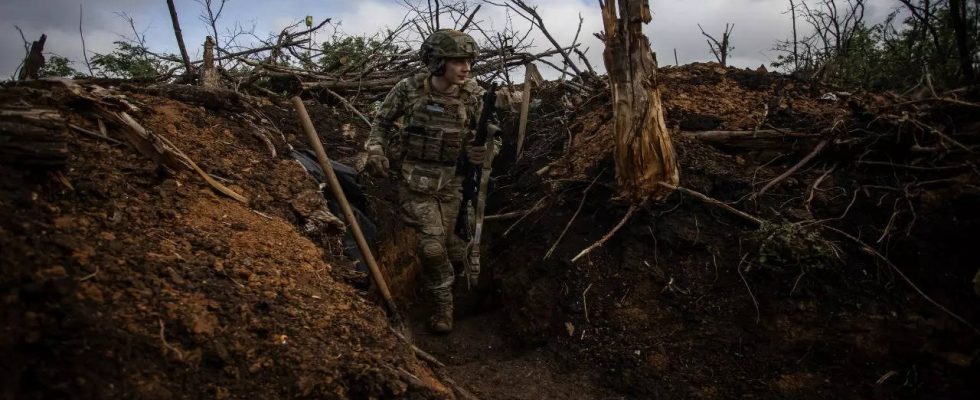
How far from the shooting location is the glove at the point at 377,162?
423cm

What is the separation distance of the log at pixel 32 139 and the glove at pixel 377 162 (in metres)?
2.08

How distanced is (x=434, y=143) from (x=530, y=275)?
4.31 feet

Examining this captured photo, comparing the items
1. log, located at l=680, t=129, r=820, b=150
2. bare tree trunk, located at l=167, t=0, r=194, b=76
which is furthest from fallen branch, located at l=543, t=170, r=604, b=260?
bare tree trunk, located at l=167, t=0, r=194, b=76

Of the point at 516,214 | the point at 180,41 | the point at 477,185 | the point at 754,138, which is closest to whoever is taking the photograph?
the point at 754,138

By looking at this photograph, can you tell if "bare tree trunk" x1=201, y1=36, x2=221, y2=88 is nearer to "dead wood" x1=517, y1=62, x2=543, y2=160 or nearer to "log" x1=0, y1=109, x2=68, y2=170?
"dead wood" x1=517, y1=62, x2=543, y2=160

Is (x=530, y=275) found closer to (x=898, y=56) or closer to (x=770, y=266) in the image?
(x=770, y=266)

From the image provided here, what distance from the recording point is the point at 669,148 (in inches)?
159

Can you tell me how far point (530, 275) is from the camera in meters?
4.39

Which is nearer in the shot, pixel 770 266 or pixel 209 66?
pixel 770 266

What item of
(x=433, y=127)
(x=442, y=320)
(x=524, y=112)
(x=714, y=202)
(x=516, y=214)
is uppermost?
(x=524, y=112)

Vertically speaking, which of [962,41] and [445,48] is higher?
[445,48]

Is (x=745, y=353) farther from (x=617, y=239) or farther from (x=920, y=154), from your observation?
(x=920, y=154)

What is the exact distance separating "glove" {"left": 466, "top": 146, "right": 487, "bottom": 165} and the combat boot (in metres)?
1.25

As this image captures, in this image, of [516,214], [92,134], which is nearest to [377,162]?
[516,214]
